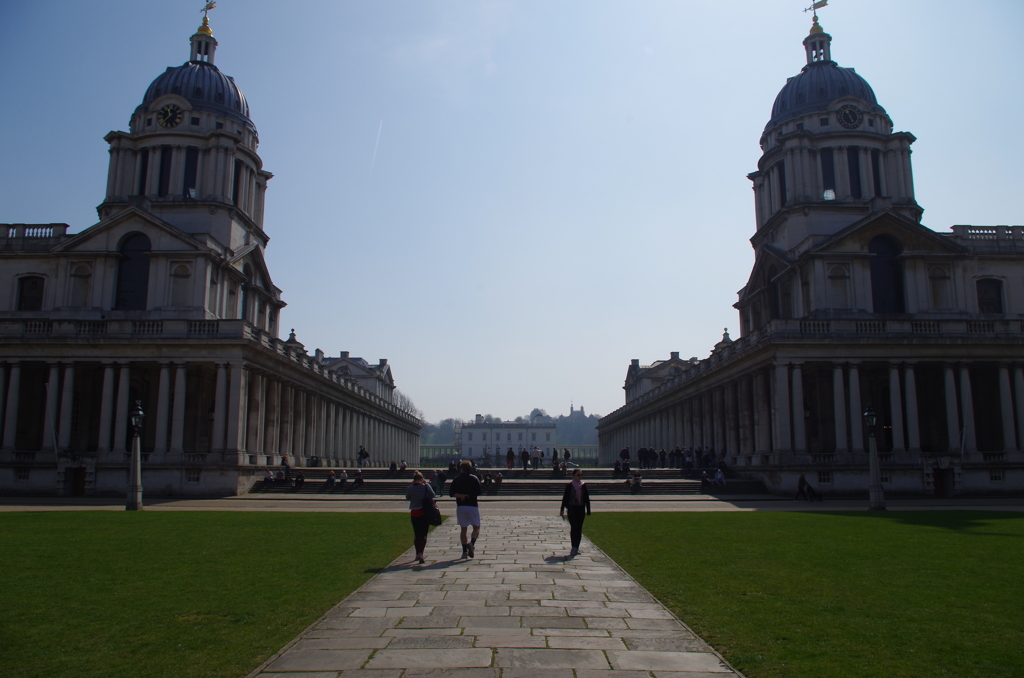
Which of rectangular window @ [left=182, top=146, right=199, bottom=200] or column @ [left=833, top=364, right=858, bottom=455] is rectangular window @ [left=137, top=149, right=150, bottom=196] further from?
column @ [left=833, top=364, right=858, bottom=455]

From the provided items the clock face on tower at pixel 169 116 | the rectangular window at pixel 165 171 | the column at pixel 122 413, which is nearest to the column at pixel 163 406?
the column at pixel 122 413

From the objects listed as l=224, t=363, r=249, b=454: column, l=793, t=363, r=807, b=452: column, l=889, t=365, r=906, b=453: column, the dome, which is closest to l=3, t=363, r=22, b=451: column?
l=224, t=363, r=249, b=454: column

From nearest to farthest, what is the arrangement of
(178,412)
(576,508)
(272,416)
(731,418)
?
(576,508) < (178,412) < (272,416) < (731,418)

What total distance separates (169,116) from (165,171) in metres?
3.91

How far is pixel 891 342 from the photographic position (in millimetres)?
43531

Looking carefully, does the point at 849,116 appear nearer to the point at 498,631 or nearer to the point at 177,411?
the point at 177,411

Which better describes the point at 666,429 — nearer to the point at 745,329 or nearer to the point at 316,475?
the point at 745,329

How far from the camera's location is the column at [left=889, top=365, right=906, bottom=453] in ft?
140

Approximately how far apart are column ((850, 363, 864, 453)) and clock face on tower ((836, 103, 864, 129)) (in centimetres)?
1951

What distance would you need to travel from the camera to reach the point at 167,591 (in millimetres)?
11984

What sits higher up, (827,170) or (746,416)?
(827,170)

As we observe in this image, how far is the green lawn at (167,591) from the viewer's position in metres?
8.28

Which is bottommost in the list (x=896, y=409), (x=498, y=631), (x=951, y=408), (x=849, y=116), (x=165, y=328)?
(x=498, y=631)

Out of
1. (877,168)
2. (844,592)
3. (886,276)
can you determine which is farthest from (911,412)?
(844,592)
